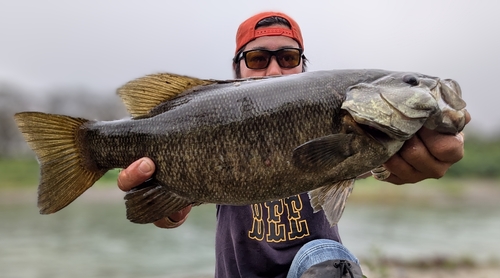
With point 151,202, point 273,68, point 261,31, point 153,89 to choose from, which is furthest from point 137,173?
point 261,31

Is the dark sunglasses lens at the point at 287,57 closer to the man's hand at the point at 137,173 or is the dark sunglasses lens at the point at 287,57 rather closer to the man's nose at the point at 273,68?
the man's nose at the point at 273,68

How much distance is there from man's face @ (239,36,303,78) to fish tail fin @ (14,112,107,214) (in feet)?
5.43

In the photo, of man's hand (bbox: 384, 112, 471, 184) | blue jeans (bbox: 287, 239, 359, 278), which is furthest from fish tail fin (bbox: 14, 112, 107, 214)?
man's hand (bbox: 384, 112, 471, 184)

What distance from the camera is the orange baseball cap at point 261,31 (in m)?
3.67

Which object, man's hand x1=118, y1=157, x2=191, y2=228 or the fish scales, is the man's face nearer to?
the fish scales

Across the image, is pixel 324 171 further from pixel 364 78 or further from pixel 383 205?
pixel 383 205

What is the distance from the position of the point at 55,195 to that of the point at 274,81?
134 centimetres

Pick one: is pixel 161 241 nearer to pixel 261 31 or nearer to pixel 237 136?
pixel 261 31

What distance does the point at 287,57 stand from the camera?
357 cm

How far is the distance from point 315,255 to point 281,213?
0.47 meters

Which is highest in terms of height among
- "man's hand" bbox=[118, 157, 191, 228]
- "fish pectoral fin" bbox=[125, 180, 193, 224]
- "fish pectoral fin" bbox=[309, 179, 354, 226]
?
"man's hand" bbox=[118, 157, 191, 228]

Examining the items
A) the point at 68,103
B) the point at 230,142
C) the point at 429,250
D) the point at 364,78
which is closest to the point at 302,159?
the point at 230,142

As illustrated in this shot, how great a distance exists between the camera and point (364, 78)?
212cm

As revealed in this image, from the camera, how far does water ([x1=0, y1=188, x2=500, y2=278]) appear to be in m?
8.93
